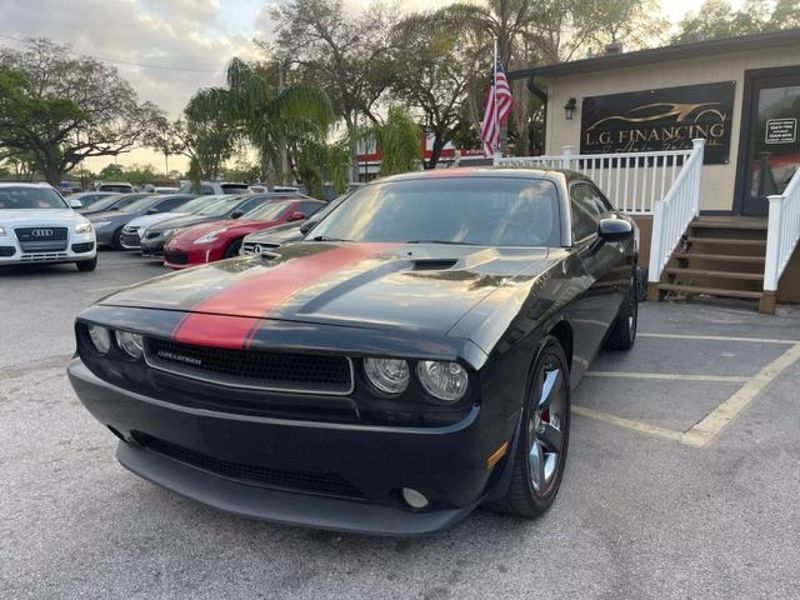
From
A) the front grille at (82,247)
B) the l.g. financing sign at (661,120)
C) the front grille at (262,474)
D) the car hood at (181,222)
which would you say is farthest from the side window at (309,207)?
the front grille at (262,474)

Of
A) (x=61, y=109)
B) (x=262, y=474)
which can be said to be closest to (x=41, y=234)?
(x=262, y=474)

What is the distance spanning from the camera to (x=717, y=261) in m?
8.34

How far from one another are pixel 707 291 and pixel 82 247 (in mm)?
9822

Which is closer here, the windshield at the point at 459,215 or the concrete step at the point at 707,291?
the windshield at the point at 459,215

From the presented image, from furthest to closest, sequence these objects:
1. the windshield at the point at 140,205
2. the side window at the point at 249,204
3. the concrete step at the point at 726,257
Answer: the windshield at the point at 140,205 → the side window at the point at 249,204 → the concrete step at the point at 726,257

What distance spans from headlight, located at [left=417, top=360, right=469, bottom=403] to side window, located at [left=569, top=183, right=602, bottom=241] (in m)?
1.76

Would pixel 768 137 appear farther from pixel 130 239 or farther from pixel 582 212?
pixel 130 239

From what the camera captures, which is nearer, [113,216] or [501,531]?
[501,531]

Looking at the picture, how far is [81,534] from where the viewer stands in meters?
2.60

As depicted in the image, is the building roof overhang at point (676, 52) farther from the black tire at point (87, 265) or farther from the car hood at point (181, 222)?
the black tire at point (87, 265)

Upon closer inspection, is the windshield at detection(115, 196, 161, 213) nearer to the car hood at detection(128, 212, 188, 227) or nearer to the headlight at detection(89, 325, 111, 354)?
the car hood at detection(128, 212, 188, 227)

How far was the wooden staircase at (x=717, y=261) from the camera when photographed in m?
7.84

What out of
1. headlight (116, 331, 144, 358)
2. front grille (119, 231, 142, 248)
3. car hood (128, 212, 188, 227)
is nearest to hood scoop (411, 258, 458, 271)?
headlight (116, 331, 144, 358)

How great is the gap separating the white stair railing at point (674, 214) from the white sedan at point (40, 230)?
30.0 ft
